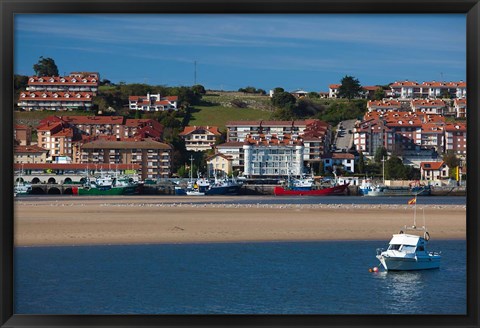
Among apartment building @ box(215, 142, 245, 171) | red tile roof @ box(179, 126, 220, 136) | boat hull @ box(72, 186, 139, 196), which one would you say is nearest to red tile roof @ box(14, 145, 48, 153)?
boat hull @ box(72, 186, 139, 196)

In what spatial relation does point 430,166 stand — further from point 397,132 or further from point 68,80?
point 68,80

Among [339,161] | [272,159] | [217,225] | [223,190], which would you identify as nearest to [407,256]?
[217,225]

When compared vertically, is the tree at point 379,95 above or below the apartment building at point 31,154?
above

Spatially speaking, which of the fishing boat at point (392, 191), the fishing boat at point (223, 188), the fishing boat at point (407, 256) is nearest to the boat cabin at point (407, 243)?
the fishing boat at point (407, 256)

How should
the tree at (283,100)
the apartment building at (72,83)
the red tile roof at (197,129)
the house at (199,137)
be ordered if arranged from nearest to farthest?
the apartment building at (72,83) → the house at (199,137) → the red tile roof at (197,129) → the tree at (283,100)

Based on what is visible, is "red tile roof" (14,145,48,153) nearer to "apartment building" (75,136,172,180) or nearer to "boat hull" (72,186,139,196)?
"apartment building" (75,136,172,180)

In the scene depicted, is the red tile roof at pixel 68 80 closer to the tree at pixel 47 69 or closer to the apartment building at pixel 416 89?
the tree at pixel 47 69
